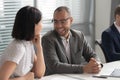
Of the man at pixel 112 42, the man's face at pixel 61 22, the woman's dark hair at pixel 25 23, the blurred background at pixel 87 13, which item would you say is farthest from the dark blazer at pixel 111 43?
the woman's dark hair at pixel 25 23

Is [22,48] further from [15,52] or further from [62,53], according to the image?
[62,53]

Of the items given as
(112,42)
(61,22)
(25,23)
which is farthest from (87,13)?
(25,23)

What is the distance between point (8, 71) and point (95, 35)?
3236mm

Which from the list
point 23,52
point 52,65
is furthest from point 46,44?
point 23,52

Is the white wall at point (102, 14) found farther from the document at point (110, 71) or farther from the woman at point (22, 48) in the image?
the woman at point (22, 48)

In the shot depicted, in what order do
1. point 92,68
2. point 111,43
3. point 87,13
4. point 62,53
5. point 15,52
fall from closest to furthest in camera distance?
point 15,52, point 92,68, point 62,53, point 111,43, point 87,13

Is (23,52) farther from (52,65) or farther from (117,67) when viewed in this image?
(117,67)

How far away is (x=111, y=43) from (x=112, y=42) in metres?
0.03

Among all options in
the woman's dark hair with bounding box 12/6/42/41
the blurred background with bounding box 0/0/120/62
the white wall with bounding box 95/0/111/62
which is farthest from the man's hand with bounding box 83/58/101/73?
the white wall with bounding box 95/0/111/62

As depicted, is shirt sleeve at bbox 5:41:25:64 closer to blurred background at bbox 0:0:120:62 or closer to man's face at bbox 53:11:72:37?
man's face at bbox 53:11:72:37

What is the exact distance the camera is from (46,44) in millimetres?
2492

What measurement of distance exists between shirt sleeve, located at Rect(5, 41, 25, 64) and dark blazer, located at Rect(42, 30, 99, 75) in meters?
0.49

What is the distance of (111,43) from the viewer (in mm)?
3174

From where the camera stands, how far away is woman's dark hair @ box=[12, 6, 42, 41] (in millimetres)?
1904
